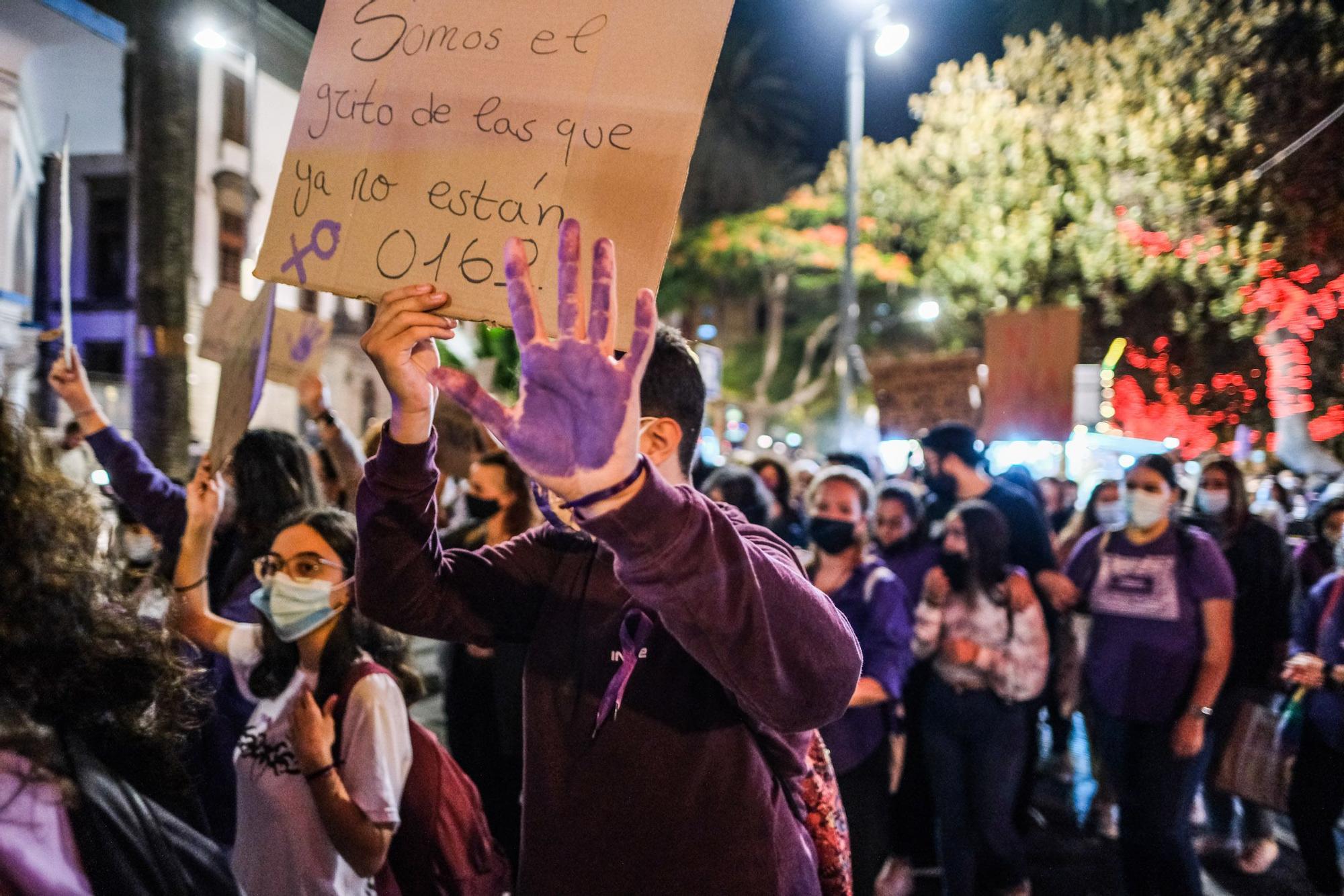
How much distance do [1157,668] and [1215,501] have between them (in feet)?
7.25

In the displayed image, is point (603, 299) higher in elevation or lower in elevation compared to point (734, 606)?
higher

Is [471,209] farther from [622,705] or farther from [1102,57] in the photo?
[1102,57]

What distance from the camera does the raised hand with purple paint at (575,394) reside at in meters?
1.36

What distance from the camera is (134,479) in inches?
160

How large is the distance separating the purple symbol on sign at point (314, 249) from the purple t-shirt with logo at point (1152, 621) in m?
4.12

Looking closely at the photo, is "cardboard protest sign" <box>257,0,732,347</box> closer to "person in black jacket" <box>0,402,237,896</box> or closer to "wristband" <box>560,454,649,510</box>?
"wristband" <box>560,454,649,510</box>

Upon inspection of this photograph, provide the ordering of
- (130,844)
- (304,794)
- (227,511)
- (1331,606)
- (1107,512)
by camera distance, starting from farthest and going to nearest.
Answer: (1107,512) → (1331,606) → (227,511) → (304,794) → (130,844)

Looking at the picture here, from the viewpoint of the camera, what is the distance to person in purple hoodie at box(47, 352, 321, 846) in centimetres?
324

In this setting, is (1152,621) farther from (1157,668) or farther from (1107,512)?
(1107,512)

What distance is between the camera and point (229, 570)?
3.73m

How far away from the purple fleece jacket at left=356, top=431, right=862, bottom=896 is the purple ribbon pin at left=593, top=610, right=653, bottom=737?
1 centimetres

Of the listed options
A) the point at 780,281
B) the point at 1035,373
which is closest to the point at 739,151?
the point at 780,281

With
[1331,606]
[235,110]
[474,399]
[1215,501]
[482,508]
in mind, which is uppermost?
[235,110]

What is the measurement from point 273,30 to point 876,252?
23.3 meters
